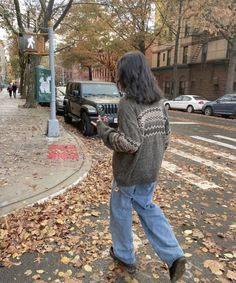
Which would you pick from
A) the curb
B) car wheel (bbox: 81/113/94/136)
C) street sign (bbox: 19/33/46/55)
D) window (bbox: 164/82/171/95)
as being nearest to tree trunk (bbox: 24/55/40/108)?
car wheel (bbox: 81/113/94/136)

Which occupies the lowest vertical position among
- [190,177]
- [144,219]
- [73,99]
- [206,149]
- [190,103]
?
[190,103]

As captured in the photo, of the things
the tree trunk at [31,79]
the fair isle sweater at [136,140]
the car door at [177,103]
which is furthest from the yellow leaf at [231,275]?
the car door at [177,103]

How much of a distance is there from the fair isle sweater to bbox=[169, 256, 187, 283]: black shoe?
2.49ft

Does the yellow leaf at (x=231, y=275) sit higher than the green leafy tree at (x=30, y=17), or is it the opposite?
the green leafy tree at (x=30, y=17)

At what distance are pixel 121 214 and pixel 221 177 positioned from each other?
4298 millimetres

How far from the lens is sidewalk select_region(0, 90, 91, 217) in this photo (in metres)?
5.21

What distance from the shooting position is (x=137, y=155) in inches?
112

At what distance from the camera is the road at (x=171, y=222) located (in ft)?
10.8

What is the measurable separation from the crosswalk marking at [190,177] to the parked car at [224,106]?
47.1 feet

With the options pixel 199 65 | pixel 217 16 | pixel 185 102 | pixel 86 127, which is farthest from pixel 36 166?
pixel 199 65

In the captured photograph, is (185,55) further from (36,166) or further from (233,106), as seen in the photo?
(36,166)

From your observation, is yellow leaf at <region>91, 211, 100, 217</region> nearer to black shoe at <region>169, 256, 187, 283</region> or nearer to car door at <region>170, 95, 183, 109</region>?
black shoe at <region>169, 256, 187, 283</region>

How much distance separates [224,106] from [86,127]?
1284 cm

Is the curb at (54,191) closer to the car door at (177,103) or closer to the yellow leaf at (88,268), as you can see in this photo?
the yellow leaf at (88,268)
